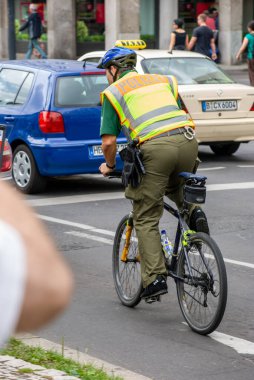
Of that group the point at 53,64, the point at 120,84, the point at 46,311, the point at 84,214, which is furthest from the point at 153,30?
the point at 46,311

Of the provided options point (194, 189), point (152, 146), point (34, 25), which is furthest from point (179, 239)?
point (34, 25)

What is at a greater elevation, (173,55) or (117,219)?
(173,55)

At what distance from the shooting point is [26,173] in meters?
12.6

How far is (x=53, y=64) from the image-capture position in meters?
13.1

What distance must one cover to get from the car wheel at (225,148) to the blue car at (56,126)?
133 inches

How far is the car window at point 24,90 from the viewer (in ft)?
41.9

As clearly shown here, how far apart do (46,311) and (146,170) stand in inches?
203

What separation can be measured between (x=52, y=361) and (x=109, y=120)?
187 centimetres

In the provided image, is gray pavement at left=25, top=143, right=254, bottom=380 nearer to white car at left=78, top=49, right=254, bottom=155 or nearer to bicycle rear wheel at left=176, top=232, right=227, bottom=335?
bicycle rear wheel at left=176, top=232, right=227, bottom=335

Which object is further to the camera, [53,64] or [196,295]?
[53,64]

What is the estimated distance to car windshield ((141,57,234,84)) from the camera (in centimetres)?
1516

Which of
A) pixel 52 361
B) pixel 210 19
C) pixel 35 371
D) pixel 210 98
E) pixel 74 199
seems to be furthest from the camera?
pixel 210 19

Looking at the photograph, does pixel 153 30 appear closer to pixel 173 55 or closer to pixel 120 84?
pixel 173 55

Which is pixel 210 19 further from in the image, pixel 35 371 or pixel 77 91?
pixel 35 371
